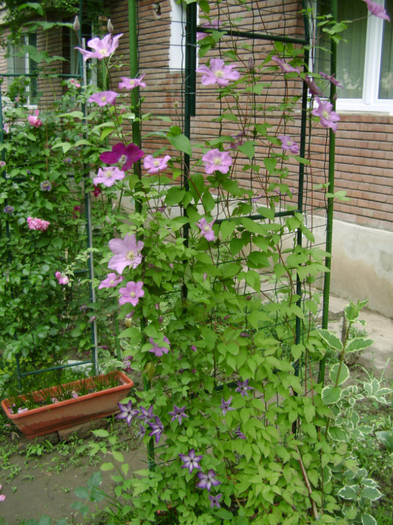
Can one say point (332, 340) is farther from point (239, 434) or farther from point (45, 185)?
point (45, 185)

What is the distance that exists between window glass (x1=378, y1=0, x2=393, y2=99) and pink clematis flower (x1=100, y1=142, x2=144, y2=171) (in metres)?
3.79

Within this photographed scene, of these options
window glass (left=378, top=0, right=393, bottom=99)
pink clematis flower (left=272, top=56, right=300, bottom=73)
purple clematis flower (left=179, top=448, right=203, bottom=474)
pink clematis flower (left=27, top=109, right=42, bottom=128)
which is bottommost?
purple clematis flower (left=179, top=448, right=203, bottom=474)

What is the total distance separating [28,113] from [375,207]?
3.13 metres

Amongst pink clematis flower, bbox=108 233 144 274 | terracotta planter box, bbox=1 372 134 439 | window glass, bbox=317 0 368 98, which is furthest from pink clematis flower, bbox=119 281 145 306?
window glass, bbox=317 0 368 98

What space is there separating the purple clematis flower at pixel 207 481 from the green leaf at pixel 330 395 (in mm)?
524

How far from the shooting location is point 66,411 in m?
3.20

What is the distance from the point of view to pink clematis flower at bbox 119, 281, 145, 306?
1.91 meters

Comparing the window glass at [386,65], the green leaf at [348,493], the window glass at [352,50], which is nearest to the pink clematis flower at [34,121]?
the green leaf at [348,493]

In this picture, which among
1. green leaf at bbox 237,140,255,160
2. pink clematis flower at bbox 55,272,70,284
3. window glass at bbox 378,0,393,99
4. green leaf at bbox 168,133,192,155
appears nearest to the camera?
green leaf at bbox 168,133,192,155

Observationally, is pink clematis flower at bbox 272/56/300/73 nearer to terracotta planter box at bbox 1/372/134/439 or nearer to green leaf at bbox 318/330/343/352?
green leaf at bbox 318/330/343/352

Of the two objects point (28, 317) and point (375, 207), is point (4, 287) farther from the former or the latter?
point (375, 207)

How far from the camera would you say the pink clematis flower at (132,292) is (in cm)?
191

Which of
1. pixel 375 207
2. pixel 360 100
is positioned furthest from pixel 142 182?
pixel 360 100

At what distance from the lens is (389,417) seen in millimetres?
3264
